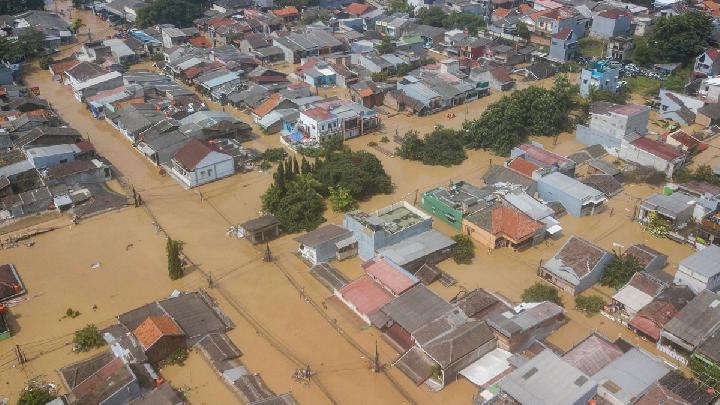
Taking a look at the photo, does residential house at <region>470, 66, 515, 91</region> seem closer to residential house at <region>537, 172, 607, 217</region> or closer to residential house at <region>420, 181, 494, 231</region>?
residential house at <region>537, 172, 607, 217</region>

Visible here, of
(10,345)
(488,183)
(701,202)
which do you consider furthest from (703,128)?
(10,345)

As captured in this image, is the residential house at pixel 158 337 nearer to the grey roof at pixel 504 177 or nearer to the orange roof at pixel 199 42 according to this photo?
the grey roof at pixel 504 177

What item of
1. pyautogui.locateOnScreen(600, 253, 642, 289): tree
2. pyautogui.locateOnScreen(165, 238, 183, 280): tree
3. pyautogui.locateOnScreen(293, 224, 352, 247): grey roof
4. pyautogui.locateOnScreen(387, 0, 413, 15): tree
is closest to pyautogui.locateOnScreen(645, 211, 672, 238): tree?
pyautogui.locateOnScreen(600, 253, 642, 289): tree

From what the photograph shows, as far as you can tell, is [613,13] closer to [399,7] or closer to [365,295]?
[399,7]


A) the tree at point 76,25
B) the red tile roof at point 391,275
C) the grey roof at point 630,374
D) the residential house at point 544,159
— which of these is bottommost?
the tree at point 76,25

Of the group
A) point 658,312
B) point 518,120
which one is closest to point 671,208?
point 658,312

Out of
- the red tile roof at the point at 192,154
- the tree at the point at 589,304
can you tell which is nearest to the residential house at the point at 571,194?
the tree at the point at 589,304
